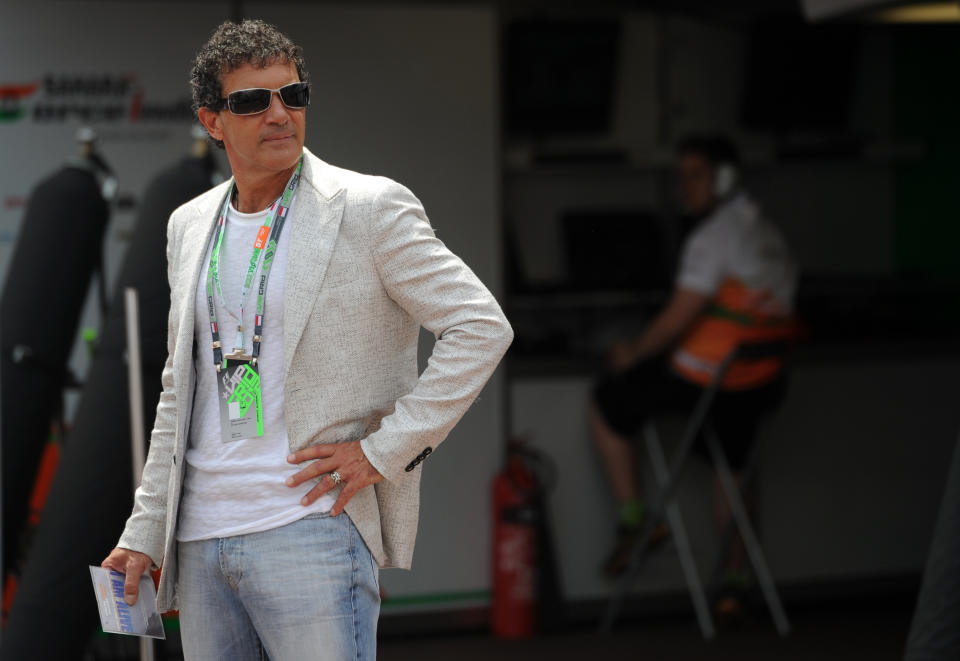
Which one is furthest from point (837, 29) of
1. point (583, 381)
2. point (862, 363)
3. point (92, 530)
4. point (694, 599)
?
point (92, 530)

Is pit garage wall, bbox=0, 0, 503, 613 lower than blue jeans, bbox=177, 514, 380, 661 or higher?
higher

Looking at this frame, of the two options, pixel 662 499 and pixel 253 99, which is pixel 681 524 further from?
pixel 253 99

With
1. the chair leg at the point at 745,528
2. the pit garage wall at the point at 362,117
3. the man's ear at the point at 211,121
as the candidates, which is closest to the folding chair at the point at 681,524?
the chair leg at the point at 745,528

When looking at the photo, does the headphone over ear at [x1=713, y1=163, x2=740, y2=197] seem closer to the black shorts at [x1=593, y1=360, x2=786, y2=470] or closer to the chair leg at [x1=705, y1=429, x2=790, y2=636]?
the black shorts at [x1=593, y1=360, x2=786, y2=470]

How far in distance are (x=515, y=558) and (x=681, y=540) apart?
25.2 inches

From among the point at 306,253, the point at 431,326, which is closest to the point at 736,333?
the point at 431,326

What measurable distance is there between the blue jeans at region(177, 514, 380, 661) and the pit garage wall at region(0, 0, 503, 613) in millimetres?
2647

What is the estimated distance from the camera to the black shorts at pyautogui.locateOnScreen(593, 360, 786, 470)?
4.61 metres

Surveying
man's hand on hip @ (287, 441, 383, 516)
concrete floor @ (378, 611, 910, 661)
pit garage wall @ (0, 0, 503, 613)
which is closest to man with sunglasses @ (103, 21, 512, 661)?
man's hand on hip @ (287, 441, 383, 516)

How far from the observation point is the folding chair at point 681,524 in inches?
179

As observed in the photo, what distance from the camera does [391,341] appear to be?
1.84 meters

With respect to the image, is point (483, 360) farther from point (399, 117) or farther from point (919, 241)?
point (919, 241)

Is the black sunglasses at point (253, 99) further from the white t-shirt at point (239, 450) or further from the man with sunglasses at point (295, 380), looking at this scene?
the white t-shirt at point (239, 450)

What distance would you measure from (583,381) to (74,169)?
2.28 m
